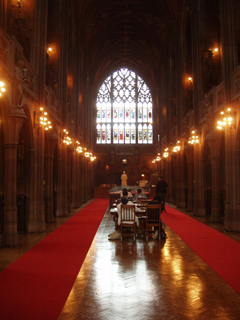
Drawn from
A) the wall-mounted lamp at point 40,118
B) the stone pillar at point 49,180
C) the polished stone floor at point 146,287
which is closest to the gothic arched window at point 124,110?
the stone pillar at point 49,180

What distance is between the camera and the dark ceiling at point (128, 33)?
25.1 meters

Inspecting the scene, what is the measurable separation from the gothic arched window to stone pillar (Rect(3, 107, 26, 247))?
30.5 meters

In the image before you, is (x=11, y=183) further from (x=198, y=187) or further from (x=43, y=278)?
(x=198, y=187)

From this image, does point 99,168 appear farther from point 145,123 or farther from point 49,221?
point 49,221

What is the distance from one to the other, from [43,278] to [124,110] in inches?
1393

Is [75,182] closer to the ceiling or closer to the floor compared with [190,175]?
closer to the floor

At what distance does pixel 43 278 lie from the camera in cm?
580

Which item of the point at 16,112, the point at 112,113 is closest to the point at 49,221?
the point at 16,112

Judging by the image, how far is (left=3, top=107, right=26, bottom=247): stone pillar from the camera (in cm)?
864

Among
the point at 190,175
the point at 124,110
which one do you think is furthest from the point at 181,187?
the point at 124,110

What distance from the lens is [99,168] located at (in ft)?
127

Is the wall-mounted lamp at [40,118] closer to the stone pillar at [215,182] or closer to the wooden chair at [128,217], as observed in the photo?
the wooden chair at [128,217]

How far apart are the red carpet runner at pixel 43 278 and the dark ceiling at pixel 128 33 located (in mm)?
20744

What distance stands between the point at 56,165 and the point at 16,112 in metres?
7.30
